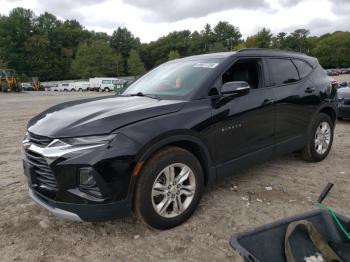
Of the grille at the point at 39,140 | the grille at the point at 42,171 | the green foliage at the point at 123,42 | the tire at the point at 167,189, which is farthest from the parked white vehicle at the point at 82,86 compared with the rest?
the green foliage at the point at 123,42

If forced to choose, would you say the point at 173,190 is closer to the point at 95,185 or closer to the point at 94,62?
the point at 95,185

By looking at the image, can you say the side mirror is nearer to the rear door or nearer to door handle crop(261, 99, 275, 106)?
door handle crop(261, 99, 275, 106)

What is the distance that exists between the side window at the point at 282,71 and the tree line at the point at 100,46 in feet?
255

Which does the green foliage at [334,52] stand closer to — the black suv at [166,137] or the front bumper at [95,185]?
the black suv at [166,137]

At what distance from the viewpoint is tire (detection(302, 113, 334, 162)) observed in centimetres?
Answer: 483

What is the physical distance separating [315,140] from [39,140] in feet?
13.2

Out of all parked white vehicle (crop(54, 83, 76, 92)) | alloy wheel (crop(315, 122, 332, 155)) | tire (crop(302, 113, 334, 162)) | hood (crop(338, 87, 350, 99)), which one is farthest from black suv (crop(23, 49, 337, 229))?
parked white vehicle (crop(54, 83, 76, 92))

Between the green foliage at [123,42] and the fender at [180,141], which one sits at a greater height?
the green foliage at [123,42]

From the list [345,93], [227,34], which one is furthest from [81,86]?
[227,34]

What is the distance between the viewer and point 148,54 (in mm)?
104688

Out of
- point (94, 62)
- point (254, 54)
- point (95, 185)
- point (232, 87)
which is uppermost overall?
point (94, 62)

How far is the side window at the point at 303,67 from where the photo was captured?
15.6ft

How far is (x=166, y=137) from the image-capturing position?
9.55 ft

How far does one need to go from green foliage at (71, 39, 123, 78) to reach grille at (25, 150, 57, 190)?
78818 mm
